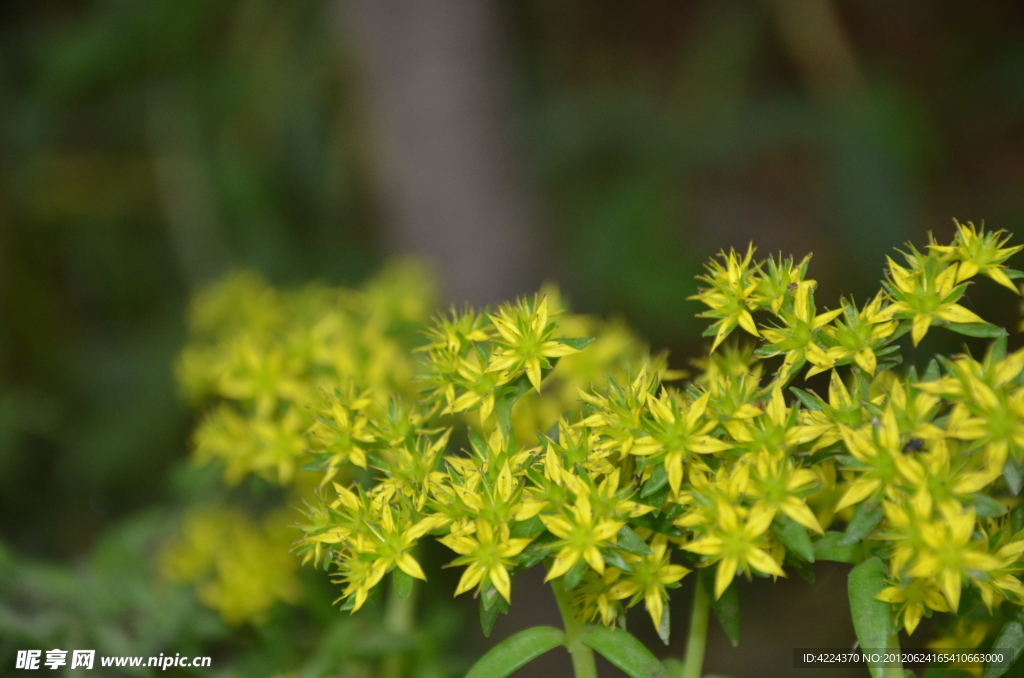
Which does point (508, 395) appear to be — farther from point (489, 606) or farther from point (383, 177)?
point (383, 177)

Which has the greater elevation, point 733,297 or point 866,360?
point 733,297

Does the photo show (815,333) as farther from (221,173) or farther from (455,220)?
(221,173)

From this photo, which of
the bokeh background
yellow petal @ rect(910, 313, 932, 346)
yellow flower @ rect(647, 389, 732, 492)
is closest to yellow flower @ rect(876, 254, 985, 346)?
yellow petal @ rect(910, 313, 932, 346)

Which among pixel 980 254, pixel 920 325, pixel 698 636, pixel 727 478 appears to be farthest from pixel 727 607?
pixel 980 254

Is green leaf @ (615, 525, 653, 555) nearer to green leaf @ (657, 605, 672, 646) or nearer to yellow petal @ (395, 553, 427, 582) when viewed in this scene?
green leaf @ (657, 605, 672, 646)

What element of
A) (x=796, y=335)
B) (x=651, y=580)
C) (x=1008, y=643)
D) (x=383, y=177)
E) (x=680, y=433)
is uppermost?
(x=383, y=177)

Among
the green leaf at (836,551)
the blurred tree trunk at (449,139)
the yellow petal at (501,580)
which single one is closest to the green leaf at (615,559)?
the yellow petal at (501,580)

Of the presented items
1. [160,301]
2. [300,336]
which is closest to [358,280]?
[160,301]
